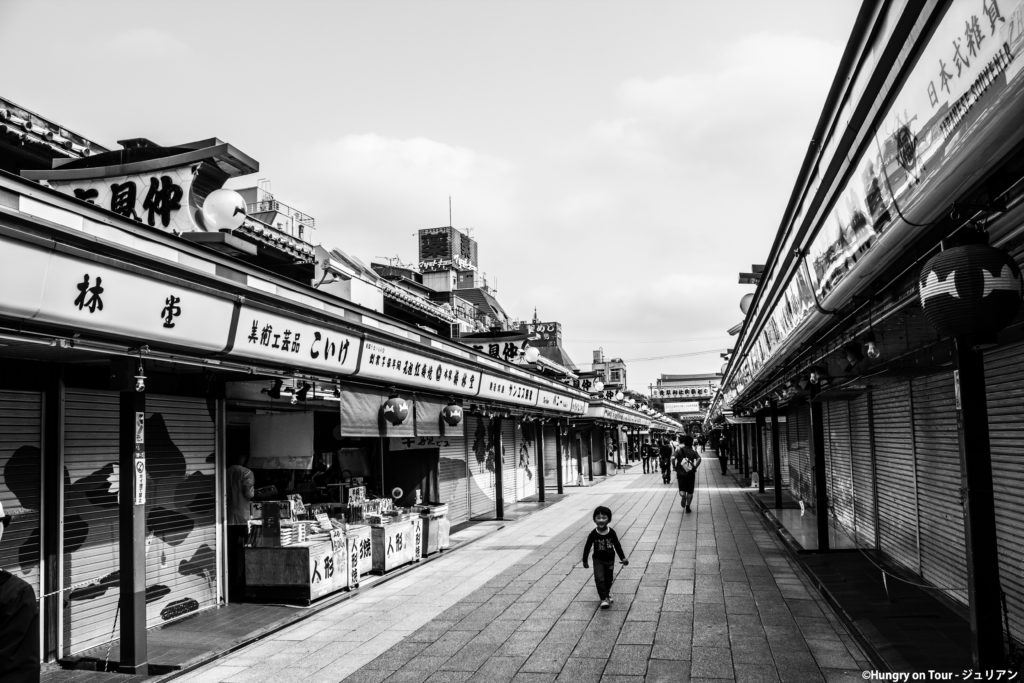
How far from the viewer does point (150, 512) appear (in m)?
9.76

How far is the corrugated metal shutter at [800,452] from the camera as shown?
71.9 feet

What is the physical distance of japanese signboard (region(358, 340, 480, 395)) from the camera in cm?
1144

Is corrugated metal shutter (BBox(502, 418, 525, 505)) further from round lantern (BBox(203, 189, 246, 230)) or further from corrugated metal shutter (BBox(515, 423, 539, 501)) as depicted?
round lantern (BBox(203, 189, 246, 230))

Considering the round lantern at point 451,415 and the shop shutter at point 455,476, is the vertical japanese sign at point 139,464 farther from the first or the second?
the shop shutter at point 455,476

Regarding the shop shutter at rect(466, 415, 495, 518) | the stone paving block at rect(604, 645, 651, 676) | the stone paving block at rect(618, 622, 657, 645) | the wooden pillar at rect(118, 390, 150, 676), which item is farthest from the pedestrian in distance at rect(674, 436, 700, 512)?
the wooden pillar at rect(118, 390, 150, 676)

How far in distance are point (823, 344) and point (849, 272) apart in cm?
522

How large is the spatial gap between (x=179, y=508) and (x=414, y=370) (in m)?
4.51

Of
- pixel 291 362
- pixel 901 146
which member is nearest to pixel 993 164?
pixel 901 146

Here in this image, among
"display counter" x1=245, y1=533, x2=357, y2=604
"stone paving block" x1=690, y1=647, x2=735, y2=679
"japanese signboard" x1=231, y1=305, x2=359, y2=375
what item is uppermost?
"japanese signboard" x1=231, y1=305, x2=359, y2=375

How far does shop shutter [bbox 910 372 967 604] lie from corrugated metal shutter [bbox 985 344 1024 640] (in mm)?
1008

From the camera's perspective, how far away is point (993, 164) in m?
3.61

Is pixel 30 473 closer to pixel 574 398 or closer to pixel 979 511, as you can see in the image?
pixel 979 511

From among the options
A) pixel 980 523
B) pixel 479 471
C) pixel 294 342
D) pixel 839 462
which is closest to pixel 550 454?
pixel 479 471

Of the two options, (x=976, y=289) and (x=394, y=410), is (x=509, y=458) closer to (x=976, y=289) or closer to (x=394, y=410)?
(x=394, y=410)
